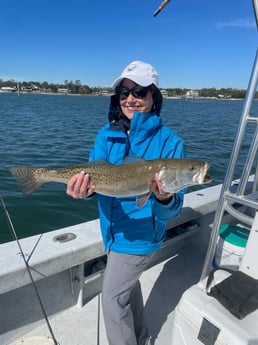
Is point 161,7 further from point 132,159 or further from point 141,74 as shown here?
point 132,159

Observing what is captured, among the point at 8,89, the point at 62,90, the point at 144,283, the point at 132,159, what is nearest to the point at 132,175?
the point at 132,159

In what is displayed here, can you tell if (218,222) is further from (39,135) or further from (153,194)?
(39,135)

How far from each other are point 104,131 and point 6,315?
2.18m

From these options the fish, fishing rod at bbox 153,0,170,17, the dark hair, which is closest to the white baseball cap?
the dark hair

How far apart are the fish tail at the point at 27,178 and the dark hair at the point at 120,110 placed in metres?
0.91

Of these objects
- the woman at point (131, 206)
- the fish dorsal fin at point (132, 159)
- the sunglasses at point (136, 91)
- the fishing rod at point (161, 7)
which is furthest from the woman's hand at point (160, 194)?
the fishing rod at point (161, 7)

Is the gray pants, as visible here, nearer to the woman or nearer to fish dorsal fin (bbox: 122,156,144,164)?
the woman

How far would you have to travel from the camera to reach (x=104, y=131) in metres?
2.84

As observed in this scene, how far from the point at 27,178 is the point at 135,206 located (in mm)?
1127

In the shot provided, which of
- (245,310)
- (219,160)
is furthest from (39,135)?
(245,310)

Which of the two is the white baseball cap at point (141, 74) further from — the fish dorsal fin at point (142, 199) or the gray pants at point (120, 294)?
the gray pants at point (120, 294)

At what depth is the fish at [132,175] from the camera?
2.53 m

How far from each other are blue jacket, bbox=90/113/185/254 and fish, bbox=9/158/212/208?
131 mm

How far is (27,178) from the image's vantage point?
2.94 metres
